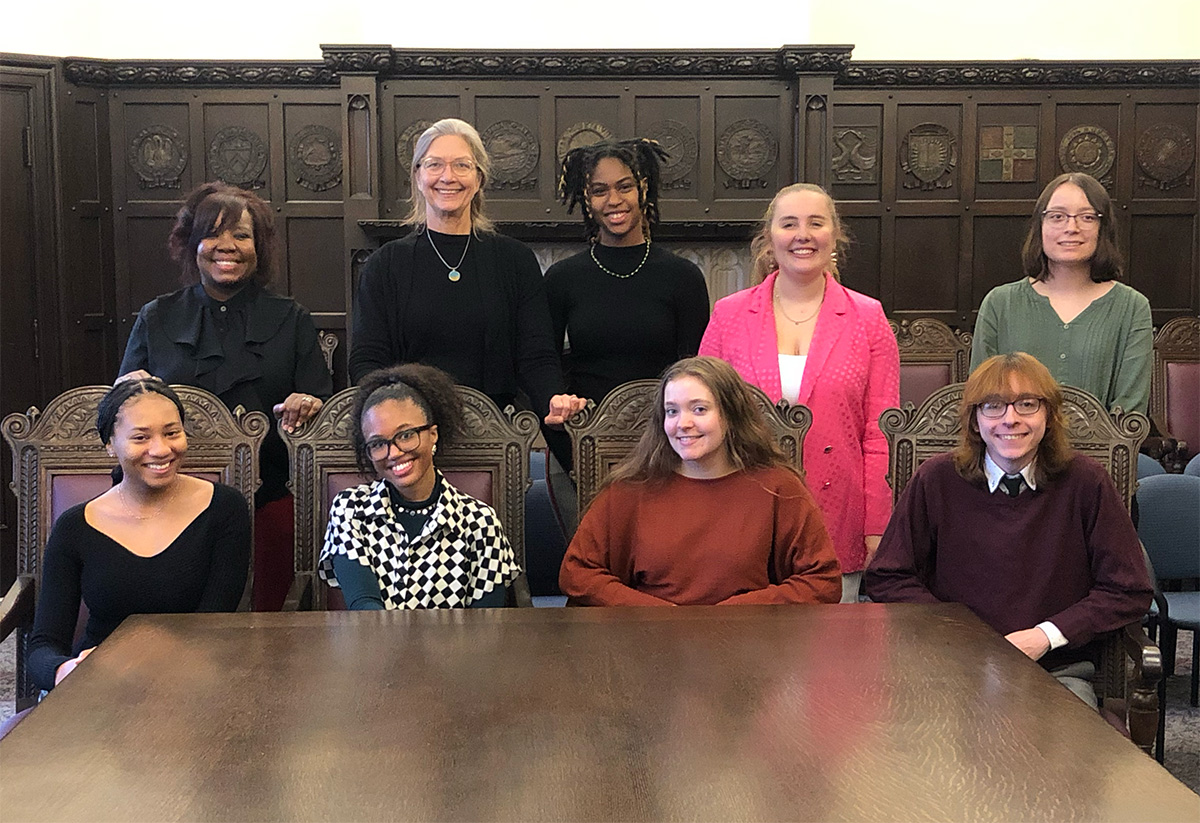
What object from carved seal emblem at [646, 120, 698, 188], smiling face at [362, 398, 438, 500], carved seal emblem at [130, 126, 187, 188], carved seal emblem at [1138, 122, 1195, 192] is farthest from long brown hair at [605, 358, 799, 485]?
carved seal emblem at [1138, 122, 1195, 192]

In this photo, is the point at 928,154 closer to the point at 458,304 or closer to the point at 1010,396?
the point at 458,304

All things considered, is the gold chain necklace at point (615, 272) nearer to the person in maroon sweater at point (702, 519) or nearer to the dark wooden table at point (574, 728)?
the person in maroon sweater at point (702, 519)

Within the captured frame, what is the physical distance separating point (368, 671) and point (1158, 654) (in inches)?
60.9

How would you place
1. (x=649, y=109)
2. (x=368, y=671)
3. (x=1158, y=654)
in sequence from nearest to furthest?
(x=368, y=671)
(x=1158, y=654)
(x=649, y=109)

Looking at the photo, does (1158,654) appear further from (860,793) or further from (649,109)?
(649,109)

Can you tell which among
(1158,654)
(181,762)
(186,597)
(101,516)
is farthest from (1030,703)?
(101,516)

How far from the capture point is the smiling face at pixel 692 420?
8.50 ft

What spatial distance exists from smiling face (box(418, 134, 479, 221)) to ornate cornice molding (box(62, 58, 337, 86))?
372 cm

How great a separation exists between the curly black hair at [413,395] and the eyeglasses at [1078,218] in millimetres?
1639

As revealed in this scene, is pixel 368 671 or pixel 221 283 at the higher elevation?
pixel 221 283

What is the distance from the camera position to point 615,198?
3.20 m

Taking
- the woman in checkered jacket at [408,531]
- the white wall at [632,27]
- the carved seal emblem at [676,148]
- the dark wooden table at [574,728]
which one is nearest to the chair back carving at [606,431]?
the woman in checkered jacket at [408,531]

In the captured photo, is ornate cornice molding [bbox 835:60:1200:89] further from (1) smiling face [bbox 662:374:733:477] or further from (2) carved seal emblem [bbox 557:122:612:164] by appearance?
(1) smiling face [bbox 662:374:733:477]

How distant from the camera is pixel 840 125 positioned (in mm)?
6590
